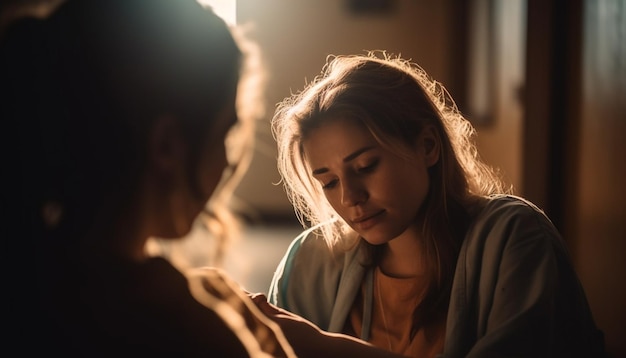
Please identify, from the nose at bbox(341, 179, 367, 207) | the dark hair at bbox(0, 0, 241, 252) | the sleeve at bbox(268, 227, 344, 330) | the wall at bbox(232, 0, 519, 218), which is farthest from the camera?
the wall at bbox(232, 0, 519, 218)

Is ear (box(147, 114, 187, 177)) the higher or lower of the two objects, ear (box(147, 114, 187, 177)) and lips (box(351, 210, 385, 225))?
the higher

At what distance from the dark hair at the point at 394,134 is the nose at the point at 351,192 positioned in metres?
0.05

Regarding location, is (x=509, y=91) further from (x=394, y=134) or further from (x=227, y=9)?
(x=227, y=9)

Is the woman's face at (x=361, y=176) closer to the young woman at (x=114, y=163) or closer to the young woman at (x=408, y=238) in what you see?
the young woman at (x=408, y=238)

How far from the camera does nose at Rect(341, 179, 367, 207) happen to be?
2.29 feet

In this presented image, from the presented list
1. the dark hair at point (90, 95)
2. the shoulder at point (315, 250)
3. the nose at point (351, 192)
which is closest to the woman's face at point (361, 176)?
the nose at point (351, 192)

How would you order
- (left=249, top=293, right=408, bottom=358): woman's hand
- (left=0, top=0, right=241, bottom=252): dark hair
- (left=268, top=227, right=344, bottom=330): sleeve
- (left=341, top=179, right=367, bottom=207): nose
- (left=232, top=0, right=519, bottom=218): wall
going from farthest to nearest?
(left=232, top=0, right=519, bottom=218): wall → (left=268, top=227, right=344, bottom=330): sleeve → (left=341, top=179, right=367, bottom=207): nose → (left=249, top=293, right=408, bottom=358): woman's hand → (left=0, top=0, right=241, bottom=252): dark hair

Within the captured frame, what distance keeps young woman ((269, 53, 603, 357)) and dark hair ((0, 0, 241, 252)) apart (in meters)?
0.25

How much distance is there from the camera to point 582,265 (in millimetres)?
1393

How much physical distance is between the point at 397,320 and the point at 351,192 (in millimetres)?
162

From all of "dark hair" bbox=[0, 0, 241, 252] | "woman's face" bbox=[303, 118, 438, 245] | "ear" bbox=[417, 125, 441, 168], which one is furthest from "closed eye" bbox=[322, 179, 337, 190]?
"dark hair" bbox=[0, 0, 241, 252]

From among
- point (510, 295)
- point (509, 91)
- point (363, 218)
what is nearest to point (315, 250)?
A: point (363, 218)

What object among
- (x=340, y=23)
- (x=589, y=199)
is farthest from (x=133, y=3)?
(x=340, y=23)

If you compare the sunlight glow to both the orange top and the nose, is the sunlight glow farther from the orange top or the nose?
the orange top
